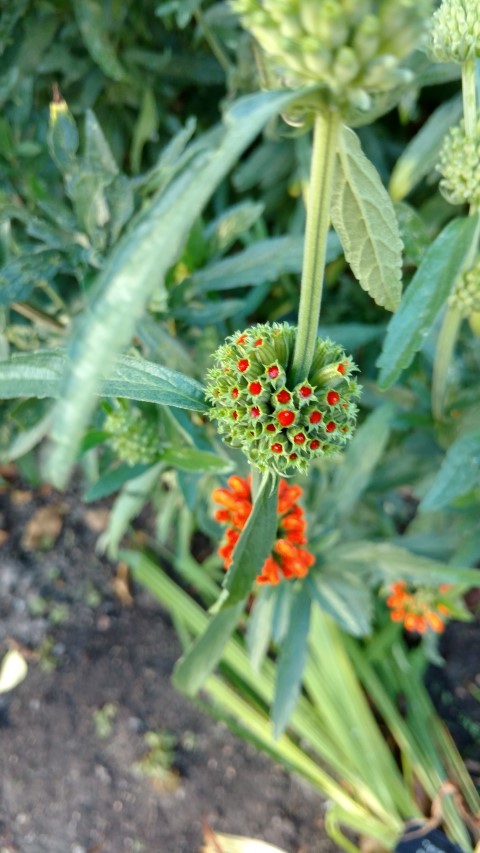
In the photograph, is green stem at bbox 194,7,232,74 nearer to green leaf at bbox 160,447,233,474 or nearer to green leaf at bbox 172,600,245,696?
green leaf at bbox 160,447,233,474

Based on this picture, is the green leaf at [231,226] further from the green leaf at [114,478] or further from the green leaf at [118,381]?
the green leaf at [118,381]

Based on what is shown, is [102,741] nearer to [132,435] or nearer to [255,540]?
[132,435]

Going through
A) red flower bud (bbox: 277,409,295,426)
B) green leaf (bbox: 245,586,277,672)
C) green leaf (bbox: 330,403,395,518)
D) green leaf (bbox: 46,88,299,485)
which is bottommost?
green leaf (bbox: 245,586,277,672)

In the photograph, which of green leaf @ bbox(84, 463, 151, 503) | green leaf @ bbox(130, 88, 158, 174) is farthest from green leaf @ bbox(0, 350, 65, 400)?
green leaf @ bbox(130, 88, 158, 174)

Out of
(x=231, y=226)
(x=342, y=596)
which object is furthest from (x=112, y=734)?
(x=231, y=226)

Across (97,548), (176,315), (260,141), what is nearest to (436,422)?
(176,315)

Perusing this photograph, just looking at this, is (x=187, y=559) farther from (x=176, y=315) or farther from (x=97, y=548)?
(x=176, y=315)
